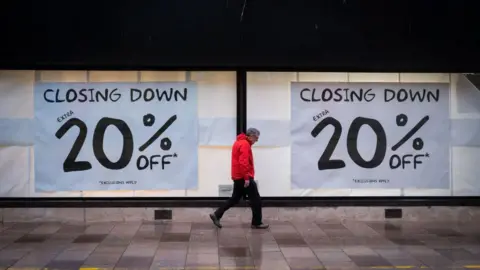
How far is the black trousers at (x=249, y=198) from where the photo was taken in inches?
394

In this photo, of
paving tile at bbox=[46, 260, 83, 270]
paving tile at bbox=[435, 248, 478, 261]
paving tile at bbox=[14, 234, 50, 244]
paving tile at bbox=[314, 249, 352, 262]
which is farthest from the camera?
paving tile at bbox=[14, 234, 50, 244]

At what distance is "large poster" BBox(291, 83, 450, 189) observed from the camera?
36.3 ft

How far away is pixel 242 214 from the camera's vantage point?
10.8m

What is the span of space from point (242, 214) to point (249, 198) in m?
0.82

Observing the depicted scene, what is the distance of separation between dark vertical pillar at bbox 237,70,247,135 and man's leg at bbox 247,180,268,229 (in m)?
1.34

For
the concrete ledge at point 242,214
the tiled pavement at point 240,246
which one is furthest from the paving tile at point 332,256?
the concrete ledge at point 242,214

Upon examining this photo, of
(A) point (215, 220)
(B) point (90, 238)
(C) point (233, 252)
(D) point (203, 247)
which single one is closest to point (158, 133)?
(A) point (215, 220)

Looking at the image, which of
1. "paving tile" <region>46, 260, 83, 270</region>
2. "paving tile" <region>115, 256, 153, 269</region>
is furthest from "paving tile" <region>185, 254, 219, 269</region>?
"paving tile" <region>46, 260, 83, 270</region>

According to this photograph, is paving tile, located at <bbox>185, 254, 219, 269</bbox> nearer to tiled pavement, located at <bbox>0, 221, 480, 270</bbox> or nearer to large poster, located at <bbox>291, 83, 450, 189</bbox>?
tiled pavement, located at <bbox>0, 221, 480, 270</bbox>

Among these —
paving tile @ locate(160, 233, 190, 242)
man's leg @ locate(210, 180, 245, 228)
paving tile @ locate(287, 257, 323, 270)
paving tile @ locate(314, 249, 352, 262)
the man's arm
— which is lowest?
paving tile @ locate(287, 257, 323, 270)
